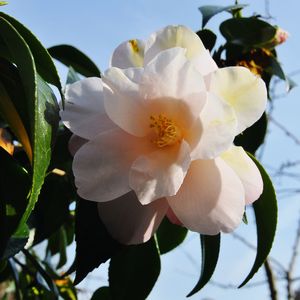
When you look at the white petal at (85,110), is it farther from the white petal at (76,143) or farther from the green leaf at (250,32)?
the green leaf at (250,32)

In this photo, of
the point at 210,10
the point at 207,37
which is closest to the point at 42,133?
the point at 207,37

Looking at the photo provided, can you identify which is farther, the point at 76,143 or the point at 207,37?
the point at 207,37

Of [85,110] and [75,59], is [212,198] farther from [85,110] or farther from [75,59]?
[75,59]

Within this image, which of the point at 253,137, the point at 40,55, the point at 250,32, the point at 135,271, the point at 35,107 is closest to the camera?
the point at 35,107

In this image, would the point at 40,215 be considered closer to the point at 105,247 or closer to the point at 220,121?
the point at 105,247

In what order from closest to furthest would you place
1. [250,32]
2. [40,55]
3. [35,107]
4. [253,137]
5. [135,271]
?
[35,107]
[40,55]
[135,271]
[253,137]
[250,32]

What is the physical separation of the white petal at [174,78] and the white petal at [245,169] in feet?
0.19

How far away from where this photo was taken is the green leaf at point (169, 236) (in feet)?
2.65

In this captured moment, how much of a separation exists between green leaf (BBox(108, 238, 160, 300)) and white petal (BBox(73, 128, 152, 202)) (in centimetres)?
17

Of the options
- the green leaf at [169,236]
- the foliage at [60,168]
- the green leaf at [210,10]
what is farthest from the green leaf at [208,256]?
the green leaf at [210,10]

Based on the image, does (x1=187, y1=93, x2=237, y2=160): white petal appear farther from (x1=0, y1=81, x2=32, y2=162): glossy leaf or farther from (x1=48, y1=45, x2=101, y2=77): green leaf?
(x1=48, y1=45, x2=101, y2=77): green leaf

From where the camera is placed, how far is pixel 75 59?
85 cm

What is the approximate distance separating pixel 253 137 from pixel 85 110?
340 millimetres

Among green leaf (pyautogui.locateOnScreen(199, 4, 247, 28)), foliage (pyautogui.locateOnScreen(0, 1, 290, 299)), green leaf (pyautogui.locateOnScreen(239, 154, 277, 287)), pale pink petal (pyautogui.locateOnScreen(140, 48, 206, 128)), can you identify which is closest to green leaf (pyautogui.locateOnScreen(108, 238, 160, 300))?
foliage (pyautogui.locateOnScreen(0, 1, 290, 299))
